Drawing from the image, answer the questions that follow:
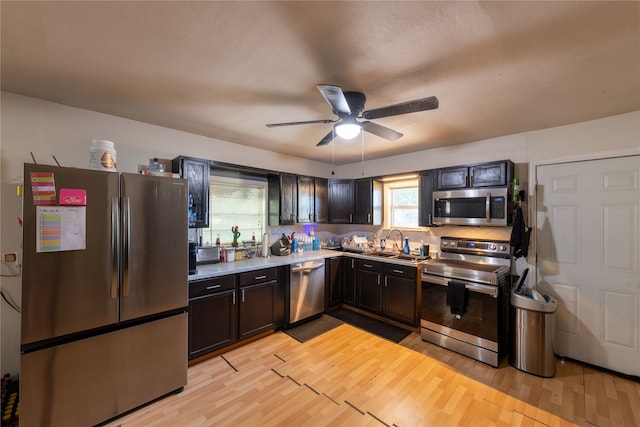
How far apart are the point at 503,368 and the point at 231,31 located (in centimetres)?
367

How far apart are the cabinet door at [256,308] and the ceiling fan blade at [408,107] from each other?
2.28 m

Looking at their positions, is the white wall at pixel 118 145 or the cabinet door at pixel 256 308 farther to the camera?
the cabinet door at pixel 256 308

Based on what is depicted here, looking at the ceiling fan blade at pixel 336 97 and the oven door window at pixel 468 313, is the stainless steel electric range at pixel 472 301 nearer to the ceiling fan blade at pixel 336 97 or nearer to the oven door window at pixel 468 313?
the oven door window at pixel 468 313

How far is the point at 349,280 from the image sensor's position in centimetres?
400

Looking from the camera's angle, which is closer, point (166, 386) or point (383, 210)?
point (166, 386)

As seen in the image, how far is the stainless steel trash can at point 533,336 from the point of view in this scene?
2.41 metres

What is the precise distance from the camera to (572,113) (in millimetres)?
2420

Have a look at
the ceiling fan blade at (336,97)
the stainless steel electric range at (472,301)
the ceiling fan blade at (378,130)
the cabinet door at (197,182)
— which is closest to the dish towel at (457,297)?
the stainless steel electric range at (472,301)

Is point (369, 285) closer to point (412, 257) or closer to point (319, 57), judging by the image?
point (412, 257)

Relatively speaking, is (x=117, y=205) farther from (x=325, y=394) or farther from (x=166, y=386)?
(x=325, y=394)

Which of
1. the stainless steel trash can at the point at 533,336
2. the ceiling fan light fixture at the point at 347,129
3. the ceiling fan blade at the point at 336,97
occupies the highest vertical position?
the ceiling fan blade at the point at 336,97

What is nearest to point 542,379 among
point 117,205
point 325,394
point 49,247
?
point 325,394

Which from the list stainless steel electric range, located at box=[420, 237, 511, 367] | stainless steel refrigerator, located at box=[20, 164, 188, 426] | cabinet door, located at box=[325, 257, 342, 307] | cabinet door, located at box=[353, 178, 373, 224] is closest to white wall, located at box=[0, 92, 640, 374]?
stainless steel refrigerator, located at box=[20, 164, 188, 426]

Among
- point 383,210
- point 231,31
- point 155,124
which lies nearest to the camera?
point 231,31
